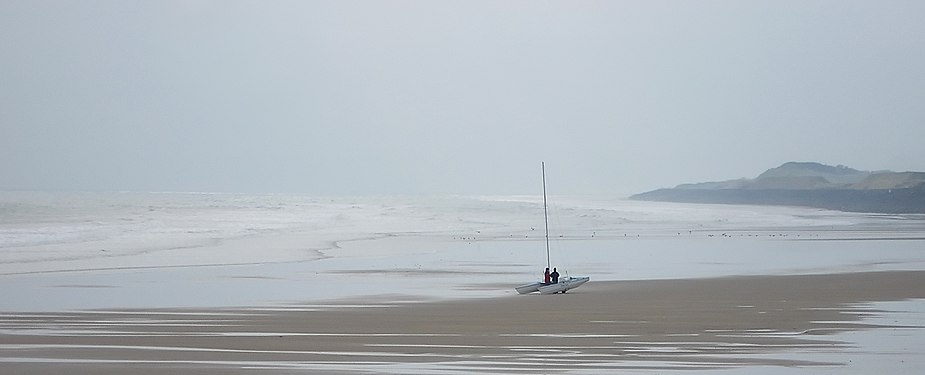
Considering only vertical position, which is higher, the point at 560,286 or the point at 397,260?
the point at 397,260

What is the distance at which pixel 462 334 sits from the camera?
17.0 m

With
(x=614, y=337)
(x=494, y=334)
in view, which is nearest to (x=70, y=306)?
(x=494, y=334)

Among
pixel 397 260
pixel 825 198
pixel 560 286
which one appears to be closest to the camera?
pixel 560 286

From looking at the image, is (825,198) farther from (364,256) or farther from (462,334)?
(462,334)

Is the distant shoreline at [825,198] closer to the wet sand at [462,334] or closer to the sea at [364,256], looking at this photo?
the sea at [364,256]

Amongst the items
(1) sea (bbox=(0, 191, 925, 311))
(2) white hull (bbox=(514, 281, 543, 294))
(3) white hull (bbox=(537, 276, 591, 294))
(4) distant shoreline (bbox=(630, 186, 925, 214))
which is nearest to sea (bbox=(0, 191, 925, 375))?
(1) sea (bbox=(0, 191, 925, 311))

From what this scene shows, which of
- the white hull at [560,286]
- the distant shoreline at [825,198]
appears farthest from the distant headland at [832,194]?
the white hull at [560,286]

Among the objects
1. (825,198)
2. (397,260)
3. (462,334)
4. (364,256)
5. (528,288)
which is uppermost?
(825,198)

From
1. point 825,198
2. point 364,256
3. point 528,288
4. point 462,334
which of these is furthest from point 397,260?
point 825,198

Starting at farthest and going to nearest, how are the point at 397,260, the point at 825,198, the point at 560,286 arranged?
the point at 825,198 < the point at 397,260 < the point at 560,286

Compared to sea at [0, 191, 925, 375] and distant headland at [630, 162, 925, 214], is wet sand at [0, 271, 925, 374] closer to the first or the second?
sea at [0, 191, 925, 375]

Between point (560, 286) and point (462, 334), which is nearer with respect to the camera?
point (462, 334)

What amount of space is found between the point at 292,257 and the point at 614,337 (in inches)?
821

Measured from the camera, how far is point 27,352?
15.0 m
